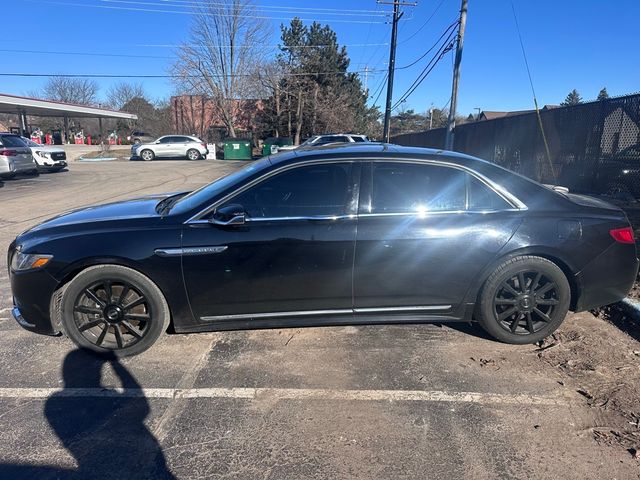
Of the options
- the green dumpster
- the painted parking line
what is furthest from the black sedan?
Answer: the green dumpster

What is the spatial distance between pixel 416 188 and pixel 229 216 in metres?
1.51

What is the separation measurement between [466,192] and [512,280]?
32.2 inches

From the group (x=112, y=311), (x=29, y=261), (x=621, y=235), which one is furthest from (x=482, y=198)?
(x=29, y=261)

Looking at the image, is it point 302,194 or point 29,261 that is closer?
point 29,261

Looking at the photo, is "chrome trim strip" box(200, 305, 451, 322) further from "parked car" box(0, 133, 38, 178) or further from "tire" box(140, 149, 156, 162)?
"tire" box(140, 149, 156, 162)

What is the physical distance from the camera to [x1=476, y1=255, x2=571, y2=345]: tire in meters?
3.45

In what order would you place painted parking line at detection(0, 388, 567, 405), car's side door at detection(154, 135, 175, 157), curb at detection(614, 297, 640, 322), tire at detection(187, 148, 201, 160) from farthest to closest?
tire at detection(187, 148, 201, 160), car's side door at detection(154, 135, 175, 157), curb at detection(614, 297, 640, 322), painted parking line at detection(0, 388, 567, 405)

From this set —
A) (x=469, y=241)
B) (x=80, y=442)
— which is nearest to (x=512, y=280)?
(x=469, y=241)

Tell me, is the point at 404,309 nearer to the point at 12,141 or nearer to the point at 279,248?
the point at 279,248

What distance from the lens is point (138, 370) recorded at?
3230 millimetres

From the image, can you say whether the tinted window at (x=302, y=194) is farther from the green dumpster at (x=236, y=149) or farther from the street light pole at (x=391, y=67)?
the green dumpster at (x=236, y=149)

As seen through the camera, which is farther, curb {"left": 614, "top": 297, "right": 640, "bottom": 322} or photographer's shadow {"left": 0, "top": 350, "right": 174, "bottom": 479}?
curb {"left": 614, "top": 297, "right": 640, "bottom": 322}

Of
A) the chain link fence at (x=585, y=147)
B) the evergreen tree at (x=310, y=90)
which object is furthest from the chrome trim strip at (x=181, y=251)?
the evergreen tree at (x=310, y=90)

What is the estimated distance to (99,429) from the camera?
2.58 metres
